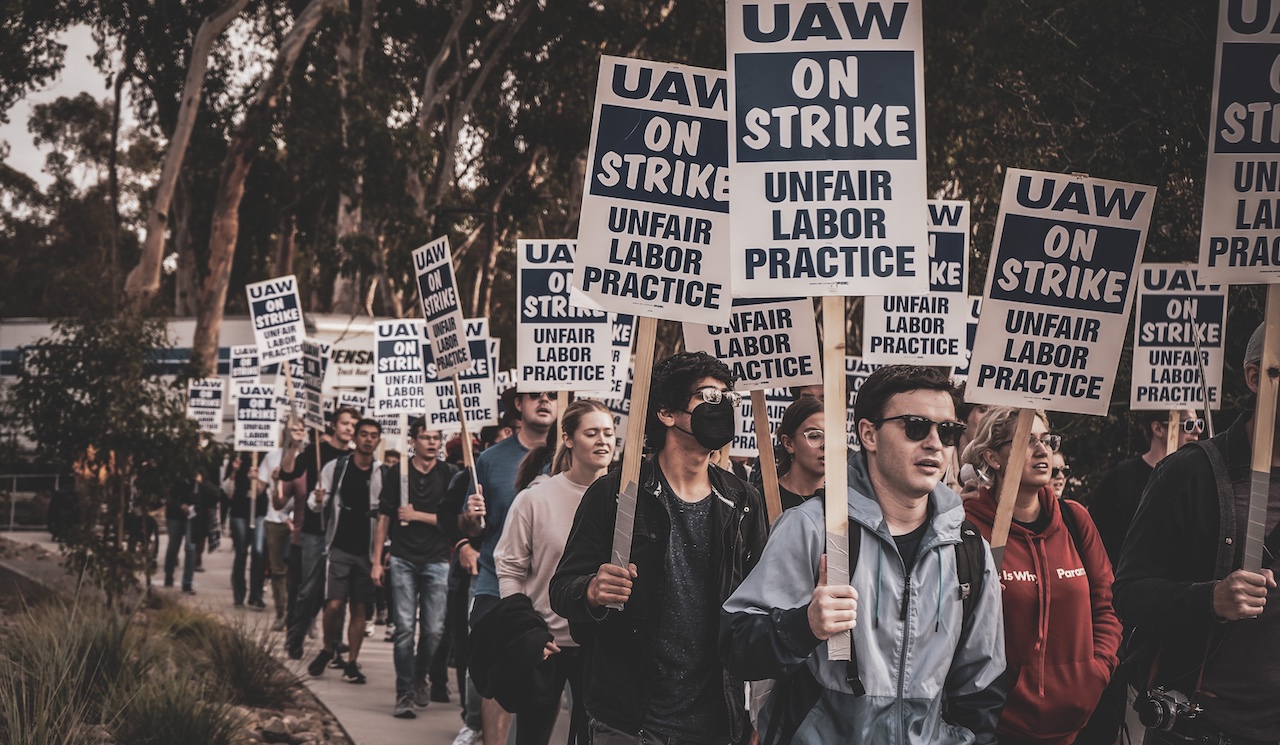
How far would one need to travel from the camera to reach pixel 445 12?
3089 cm

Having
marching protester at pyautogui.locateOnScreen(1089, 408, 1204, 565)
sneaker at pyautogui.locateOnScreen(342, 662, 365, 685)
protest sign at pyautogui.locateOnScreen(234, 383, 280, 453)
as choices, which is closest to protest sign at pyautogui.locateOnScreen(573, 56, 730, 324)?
marching protester at pyautogui.locateOnScreen(1089, 408, 1204, 565)

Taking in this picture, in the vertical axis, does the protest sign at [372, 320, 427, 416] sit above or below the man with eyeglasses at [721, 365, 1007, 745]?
above

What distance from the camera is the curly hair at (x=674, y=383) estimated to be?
514cm

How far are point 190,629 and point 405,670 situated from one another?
7.57ft

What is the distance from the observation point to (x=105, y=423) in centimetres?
1446

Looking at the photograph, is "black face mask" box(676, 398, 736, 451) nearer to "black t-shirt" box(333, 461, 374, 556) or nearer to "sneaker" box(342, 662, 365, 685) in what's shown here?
"black t-shirt" box(333, 461, 374, 556)

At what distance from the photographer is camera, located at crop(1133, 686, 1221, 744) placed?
4234mm

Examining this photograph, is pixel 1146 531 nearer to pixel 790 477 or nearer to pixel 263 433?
pixel 790 477

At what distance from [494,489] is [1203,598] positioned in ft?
17.1

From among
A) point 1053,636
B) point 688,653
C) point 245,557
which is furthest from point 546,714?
point 245,557

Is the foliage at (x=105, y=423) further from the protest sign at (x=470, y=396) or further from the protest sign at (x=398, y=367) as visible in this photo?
the protest sign at (x=470, y=396)

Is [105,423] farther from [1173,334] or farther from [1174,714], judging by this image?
[1174,714]

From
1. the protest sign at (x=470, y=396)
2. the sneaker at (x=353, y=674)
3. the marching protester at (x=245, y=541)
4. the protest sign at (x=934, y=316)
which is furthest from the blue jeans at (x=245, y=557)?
the protest sign at (x=934, y=316)

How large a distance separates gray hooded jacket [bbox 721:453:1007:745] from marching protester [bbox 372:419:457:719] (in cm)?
687
